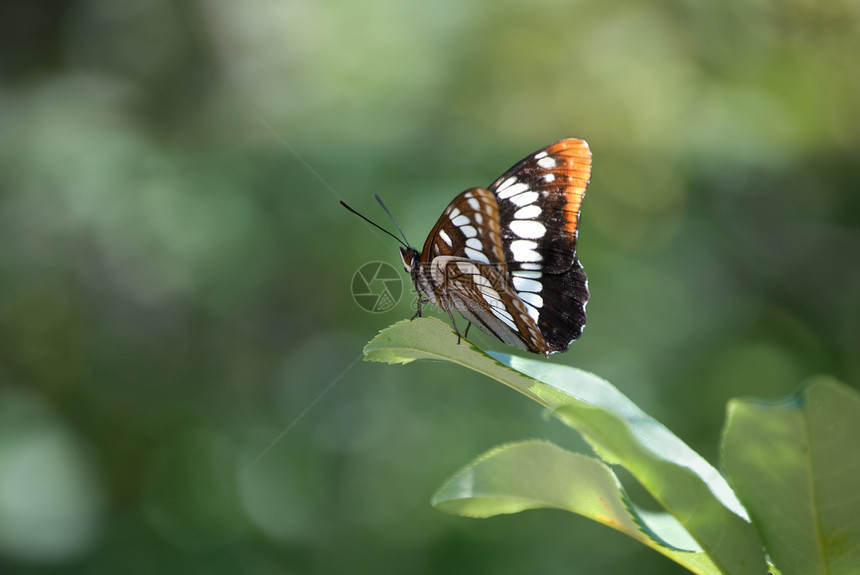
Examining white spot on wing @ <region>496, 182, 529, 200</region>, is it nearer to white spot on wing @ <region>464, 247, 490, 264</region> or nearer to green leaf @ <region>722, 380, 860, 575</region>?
white spot on wing @ <region>464, 247, 490, 264</region>

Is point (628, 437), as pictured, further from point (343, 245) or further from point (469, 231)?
point (343, 245)

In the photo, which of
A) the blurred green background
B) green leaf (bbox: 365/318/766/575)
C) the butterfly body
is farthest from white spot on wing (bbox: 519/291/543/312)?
the blurred green background

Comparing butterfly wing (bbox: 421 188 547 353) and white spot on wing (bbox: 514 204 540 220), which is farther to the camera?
white spot on wing (bbox: 514 204 540 220)

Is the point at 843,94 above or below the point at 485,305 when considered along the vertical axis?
above

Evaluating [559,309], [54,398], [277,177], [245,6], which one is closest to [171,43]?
[245,6]

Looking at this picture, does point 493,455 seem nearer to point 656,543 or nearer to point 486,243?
point 656,543

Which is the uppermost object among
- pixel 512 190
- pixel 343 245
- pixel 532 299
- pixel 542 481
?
pixel 343 245

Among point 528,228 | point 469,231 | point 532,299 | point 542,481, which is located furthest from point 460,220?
point 542,481
